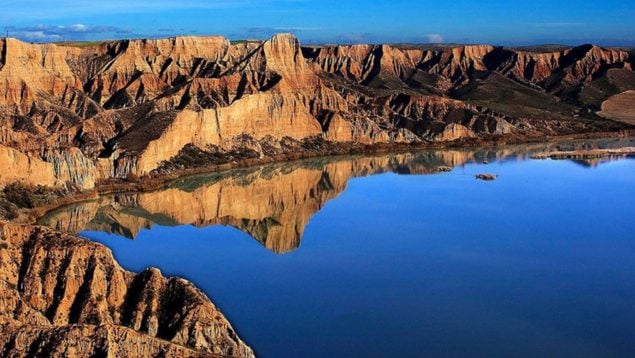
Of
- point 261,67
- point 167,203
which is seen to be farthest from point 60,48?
point 167,203

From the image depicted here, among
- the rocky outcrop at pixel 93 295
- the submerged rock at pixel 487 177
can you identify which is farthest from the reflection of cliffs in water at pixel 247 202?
the rocky outcrop at pixel 93 295

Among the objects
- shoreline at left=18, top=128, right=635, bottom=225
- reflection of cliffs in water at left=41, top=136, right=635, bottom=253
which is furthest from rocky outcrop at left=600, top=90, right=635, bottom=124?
reflection of cliffs in water at left=41, top=136, right=635, bottom=253

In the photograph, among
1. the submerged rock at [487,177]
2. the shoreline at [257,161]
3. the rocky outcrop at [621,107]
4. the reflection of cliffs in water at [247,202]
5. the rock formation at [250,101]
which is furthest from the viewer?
the rocky outcrop at [621,107]

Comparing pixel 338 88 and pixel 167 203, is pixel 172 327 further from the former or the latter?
pixel 338 88

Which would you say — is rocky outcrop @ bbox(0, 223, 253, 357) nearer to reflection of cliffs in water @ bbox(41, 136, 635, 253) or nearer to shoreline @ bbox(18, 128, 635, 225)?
reflection of cliffs in water @ bbox(41, 136, 635, 253)

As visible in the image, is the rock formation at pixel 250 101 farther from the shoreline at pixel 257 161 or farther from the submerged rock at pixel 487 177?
the submerged rock at pixel 487 177

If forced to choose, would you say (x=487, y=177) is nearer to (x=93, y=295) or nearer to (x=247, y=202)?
(x=247, y=202)
